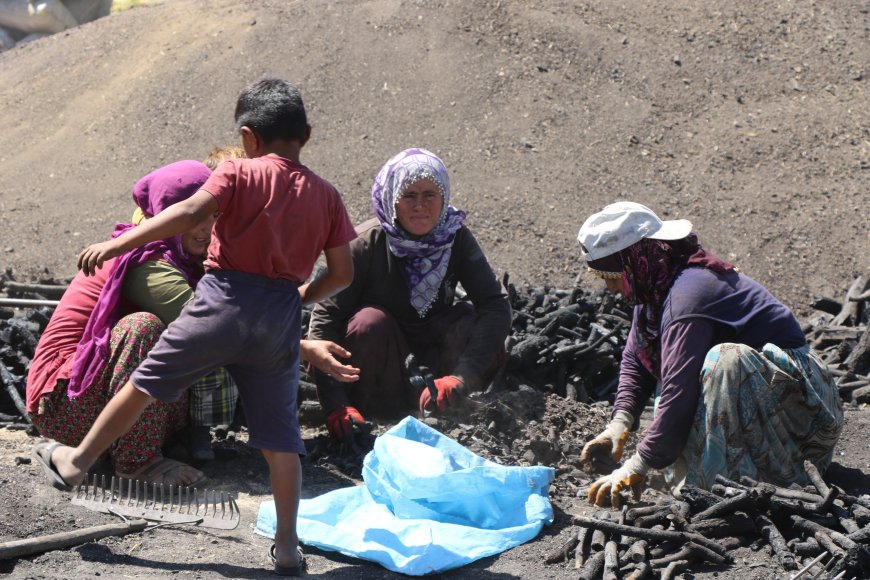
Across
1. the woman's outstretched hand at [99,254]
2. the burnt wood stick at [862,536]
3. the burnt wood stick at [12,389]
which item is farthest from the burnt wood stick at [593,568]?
the burnt wood stick at [12,389]

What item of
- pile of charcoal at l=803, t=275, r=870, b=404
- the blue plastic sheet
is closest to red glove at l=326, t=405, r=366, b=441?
the blue plastic sheet

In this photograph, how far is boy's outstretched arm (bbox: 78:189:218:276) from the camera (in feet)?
11.7

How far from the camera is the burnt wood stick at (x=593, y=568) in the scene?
151 inches

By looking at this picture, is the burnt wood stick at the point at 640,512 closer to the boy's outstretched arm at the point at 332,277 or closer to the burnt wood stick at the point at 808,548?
the burnt wood stick at the point at 808,548

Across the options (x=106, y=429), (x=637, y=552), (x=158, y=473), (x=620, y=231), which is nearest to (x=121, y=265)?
(x=158, y=473)

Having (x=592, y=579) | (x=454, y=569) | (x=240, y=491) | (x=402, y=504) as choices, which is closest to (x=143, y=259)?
(x=240, y=491)

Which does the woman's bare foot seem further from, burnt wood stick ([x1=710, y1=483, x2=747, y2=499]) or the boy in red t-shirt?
burnt wood stick ([x1=710, y1=483, x2=747, y2=499])

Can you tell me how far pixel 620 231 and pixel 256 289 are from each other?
1.59 meters

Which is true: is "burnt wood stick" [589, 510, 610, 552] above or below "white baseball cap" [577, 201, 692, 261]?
below

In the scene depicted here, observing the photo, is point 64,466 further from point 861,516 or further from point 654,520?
point 861,516

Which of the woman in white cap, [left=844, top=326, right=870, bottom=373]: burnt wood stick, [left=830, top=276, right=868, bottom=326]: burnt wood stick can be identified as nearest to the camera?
the woman in white cap

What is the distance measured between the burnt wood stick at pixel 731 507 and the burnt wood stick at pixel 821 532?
0.16m

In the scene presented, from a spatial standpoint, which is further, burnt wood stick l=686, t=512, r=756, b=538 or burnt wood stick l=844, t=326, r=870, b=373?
burnt wood stick l=844, t=326, r=870, b=373

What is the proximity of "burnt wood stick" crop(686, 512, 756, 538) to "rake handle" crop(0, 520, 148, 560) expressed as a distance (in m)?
2.13
